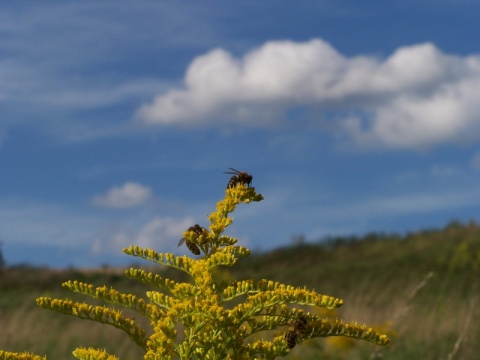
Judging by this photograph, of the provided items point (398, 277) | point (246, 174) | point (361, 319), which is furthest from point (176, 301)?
point (398, 277)

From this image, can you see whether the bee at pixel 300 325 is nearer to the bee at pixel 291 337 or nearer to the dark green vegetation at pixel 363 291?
the bee at pixel 291 337

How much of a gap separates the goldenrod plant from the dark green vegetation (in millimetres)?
4018

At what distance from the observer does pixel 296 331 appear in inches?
122

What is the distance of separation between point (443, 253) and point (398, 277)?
3.75 meters

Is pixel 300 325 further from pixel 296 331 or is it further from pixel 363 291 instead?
pixel 363 291

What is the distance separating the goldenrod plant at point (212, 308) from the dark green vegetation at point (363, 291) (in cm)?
402

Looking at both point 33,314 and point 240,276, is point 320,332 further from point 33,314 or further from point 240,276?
point 240,276

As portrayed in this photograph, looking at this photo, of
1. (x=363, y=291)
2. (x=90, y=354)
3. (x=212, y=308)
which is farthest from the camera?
(x=363, y=291)

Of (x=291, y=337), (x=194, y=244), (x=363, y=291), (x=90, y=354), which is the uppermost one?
(x=363, y=291)

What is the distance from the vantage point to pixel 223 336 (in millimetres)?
2973

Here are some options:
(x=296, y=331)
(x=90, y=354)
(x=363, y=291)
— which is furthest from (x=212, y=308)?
(x=363, y=291)

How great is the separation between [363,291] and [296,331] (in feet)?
74.1

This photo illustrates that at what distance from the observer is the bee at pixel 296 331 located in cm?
309

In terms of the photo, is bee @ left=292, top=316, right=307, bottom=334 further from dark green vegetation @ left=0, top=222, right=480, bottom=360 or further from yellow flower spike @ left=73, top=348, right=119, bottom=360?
dark green vegetation @ left=0, top=222, right=480, bottom=360
